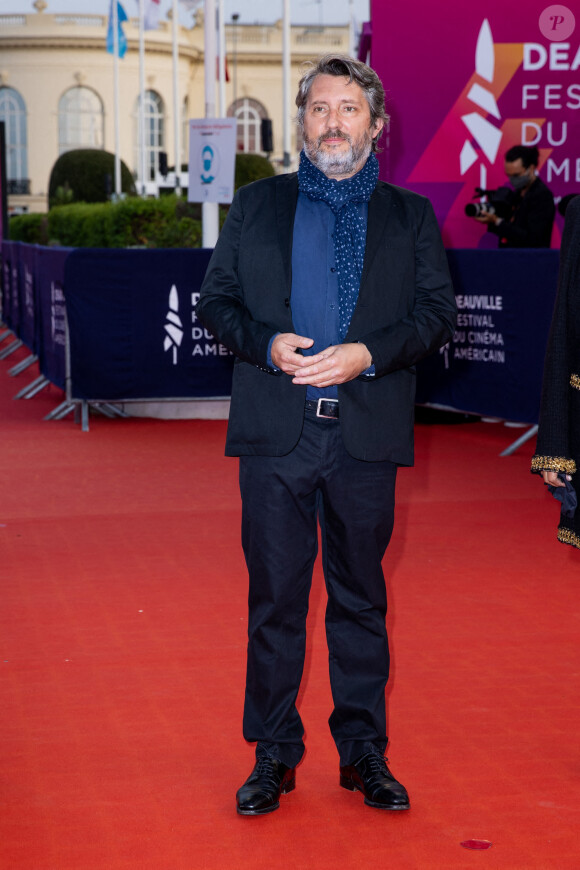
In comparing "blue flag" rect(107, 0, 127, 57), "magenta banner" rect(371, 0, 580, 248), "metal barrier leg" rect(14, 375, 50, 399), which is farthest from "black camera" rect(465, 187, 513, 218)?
"blue flag" rect(107, 0, 127, 57)

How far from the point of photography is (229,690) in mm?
4949

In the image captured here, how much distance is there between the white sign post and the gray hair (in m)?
9.75

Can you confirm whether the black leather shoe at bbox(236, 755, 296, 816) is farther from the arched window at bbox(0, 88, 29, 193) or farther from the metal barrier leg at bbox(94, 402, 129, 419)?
the arched window at bbox(0, 88, 29, 193)

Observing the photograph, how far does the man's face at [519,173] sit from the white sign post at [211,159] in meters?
3.32

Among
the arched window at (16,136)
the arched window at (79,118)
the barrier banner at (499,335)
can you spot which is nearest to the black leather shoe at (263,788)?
the barrier banner at (499,335)

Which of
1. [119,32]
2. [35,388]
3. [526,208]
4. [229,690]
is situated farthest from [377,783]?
[119,32]

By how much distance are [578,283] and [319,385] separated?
32.7 inches

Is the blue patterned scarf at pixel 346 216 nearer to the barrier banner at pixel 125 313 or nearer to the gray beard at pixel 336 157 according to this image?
the gray beard at pixel 336 157

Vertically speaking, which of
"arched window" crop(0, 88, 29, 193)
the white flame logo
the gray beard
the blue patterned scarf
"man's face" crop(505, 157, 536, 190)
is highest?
"arched window" crop(0, 88, 29, 193)

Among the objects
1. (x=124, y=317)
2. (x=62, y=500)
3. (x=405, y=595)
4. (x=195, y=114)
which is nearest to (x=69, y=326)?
(x=124, y=317)

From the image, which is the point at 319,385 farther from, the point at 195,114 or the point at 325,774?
the point at 195,114

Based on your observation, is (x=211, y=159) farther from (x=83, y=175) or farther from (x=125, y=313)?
(x=83, y=175)

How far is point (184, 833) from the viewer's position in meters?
3.73

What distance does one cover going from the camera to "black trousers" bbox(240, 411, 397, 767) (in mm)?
3795
